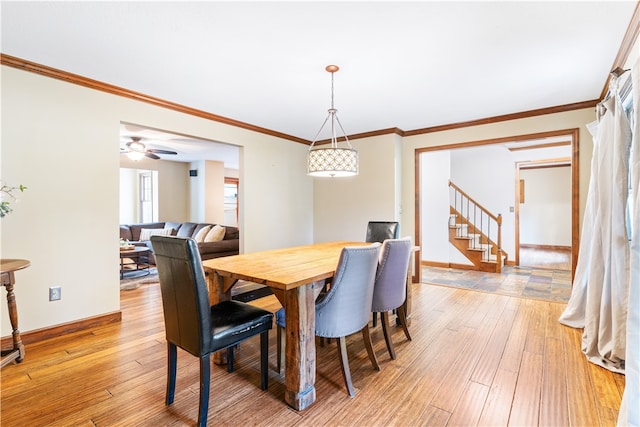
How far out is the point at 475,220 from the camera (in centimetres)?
633

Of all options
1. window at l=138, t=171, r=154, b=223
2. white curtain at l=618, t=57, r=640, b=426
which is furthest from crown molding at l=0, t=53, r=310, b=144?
window at l=138, t=171, r=154, b=223

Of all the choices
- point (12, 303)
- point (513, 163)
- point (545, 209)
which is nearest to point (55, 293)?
point (12, 303)

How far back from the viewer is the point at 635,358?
137 cm

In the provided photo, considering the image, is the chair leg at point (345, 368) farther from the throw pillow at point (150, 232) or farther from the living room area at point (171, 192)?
the throw pillow at point (150, 232)

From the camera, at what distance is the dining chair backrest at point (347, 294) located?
1.75 metres

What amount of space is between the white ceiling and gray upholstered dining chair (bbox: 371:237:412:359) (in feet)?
4.77

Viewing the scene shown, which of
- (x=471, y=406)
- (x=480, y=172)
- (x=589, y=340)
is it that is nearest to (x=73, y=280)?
(x=471, y=406)

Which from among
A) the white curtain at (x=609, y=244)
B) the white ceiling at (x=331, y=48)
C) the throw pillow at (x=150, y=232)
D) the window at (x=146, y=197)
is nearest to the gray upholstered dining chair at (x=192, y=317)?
the white ceiling at (x=331, y=48)

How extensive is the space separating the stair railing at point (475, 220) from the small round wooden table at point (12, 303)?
6.05m

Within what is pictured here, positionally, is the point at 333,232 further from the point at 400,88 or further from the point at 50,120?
the point at 50,120

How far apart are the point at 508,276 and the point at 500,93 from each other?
3248mm

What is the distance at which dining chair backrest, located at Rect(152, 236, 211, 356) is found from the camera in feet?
4.90

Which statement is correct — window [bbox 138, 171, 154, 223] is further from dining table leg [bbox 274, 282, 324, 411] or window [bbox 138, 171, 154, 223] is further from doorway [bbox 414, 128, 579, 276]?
dining table leg [bbox 274, 282, 324, 411]

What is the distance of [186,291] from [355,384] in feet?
4.00
